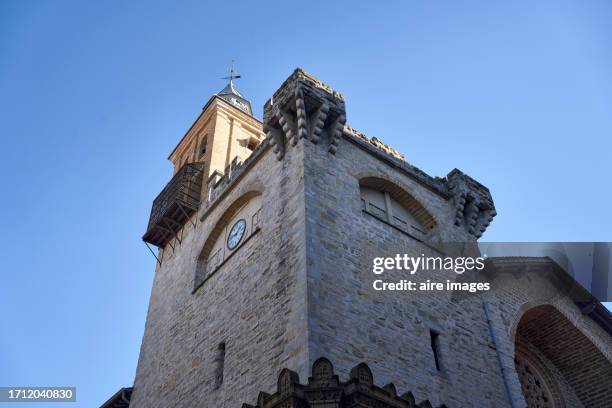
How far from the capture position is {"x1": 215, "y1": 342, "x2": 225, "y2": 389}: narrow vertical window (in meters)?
10.3

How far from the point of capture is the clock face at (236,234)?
498 inches

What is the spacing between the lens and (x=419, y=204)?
13.5m

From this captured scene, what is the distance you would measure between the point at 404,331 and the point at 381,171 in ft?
13.9

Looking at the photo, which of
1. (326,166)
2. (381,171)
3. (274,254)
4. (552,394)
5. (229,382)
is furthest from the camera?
(552,394)

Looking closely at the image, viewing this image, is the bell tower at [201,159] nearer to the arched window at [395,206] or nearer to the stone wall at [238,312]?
the stone wall at [238,312]

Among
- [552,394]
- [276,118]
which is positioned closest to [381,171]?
[276,118]

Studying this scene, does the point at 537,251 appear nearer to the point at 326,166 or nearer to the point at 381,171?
the point at 381,171

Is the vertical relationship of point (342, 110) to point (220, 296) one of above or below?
above

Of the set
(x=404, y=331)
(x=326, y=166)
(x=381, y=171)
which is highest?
(x=381, y=171)

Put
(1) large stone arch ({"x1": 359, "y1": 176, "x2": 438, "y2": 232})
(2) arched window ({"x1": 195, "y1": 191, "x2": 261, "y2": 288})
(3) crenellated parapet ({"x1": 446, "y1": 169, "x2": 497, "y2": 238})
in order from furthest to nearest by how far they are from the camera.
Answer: (3) crenellated parapet ({"x1": 446, "y1": 169, "x2": 497, "y2": 238})
(1) large stone arch ({"x1": 359, "y1": 176, "x2": 438, "y2": 232})
(2) arched window ({"x1": 195, "y1": 191, "x2": 261, "y2": 288})

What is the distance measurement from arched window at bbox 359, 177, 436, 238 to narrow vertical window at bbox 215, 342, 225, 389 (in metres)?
4.13

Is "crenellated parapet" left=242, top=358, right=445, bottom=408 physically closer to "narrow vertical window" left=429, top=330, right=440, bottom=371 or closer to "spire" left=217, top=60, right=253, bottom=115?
"narrow vertical window" left=429, top=330, right=440, bottom=371

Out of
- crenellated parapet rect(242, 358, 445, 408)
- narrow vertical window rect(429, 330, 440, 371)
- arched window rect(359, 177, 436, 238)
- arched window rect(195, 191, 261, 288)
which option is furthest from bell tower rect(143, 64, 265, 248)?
crenellated parapet rect(242, 358, 445, 408)

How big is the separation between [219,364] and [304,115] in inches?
204
